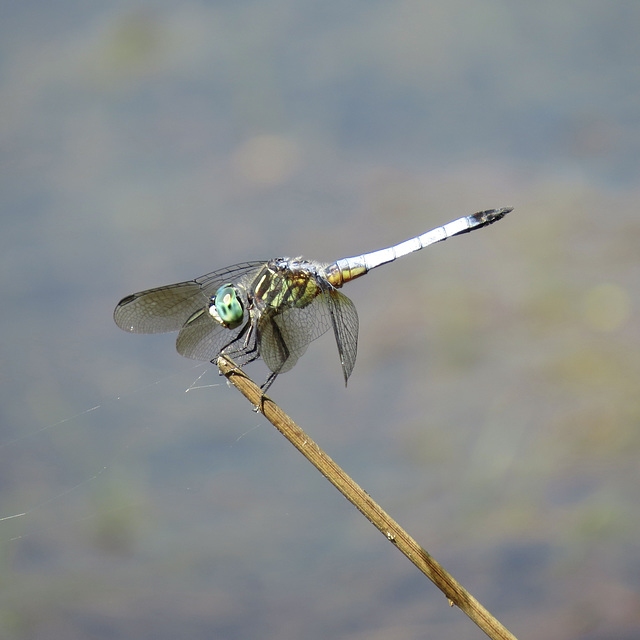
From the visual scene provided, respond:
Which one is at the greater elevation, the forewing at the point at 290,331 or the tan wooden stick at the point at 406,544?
the forewing at the point at 290,331

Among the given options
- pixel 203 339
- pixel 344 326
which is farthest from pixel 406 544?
pixel 203 339

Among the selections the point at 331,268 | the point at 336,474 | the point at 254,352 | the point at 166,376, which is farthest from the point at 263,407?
the point at 166,376

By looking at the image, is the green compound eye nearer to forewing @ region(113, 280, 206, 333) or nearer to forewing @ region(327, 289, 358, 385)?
forewing @ region(113, 280, 206, 333)

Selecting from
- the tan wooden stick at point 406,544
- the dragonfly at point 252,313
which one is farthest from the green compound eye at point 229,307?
the tan wooden stick at point 406,544

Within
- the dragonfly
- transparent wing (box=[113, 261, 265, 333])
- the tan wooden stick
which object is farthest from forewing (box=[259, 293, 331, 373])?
the tan wooden stick

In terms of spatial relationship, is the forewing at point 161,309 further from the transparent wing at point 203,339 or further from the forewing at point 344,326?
the forewing at point 344,326

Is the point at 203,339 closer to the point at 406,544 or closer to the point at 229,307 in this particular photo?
the point at 229,307
